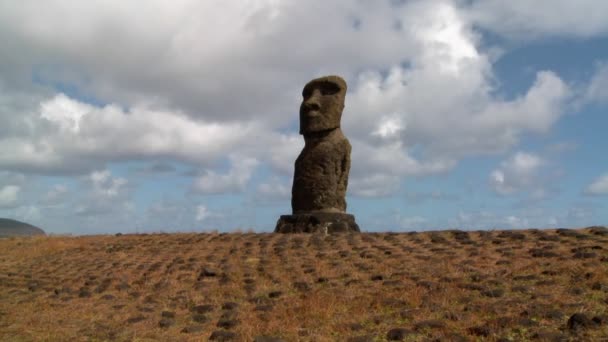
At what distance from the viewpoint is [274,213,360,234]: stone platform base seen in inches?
617

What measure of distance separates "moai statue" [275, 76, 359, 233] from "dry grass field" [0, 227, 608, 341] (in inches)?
65.3

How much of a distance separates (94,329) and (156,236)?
9368mm

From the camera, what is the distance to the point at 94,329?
27.5 ft

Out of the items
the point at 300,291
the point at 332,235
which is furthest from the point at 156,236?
the point at 300,291

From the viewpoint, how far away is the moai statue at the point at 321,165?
16.2 m

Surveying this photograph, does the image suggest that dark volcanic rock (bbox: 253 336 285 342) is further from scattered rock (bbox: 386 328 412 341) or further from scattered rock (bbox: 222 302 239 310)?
scattered rock (bbox: 222 302 239 310)

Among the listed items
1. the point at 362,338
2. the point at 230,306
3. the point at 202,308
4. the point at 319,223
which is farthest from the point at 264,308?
the point at 319,223

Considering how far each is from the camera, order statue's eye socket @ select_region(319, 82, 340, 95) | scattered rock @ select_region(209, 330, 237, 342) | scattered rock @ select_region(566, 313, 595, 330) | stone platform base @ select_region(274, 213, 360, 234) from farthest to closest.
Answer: statue's eye socket @ select_region(319, 82, 340, 95), stone platform base @ select_region(274, 213, 360, 234), scattered rock @ select_region(209, 330, 237, 342), scattered rock @ select_region(566, 313, 595, 330)

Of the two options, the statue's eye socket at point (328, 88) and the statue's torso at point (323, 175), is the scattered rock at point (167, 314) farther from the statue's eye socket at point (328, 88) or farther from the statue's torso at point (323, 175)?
the statue's eye socket at point (328, 88)

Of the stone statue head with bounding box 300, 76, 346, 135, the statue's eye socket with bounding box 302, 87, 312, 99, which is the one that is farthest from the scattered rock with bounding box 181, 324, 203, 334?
the statue's eye socket with bounding box 302, 87, 312, 99

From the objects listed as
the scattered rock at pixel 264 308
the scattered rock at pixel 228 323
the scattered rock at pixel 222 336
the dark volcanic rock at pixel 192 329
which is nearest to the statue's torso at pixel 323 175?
the scattered rock at pixel 264 308

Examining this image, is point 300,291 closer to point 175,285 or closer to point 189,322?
point 189,322

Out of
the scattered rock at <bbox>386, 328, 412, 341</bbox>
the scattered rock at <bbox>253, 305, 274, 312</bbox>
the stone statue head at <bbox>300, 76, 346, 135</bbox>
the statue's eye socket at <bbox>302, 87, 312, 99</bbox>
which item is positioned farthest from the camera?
→ the statue's eye socket at <bbox>302, 87, 312, 99</bbox>

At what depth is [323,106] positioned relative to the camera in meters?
16.7
